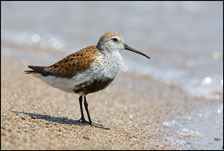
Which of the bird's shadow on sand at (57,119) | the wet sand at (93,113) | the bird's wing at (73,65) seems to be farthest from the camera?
the bird's shadow on sand at (57,119)

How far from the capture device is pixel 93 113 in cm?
898

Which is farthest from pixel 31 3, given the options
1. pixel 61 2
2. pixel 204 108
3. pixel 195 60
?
pixel 204 108

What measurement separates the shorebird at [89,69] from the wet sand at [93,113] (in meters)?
0.75

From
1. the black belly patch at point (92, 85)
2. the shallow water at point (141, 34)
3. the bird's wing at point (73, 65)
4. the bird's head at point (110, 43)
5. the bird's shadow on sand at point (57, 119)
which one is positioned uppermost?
the shallow water at point (141, 34)

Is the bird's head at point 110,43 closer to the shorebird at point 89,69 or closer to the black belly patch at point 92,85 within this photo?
the shorebird at point 89,69

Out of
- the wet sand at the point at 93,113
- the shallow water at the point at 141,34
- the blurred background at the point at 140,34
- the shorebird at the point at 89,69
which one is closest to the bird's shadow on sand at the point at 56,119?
the wet sand at the point at 93,113

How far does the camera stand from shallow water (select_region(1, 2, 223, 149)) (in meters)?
12.7

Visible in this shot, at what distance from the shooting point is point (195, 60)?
44.6 ft

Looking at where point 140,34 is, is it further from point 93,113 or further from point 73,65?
point 73,65

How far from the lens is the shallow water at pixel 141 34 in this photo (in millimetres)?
12703

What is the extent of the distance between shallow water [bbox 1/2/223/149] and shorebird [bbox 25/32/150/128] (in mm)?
2965

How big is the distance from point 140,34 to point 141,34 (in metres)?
0.04

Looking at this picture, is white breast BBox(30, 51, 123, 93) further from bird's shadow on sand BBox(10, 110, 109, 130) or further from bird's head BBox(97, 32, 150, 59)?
bird's shadow on sand BBox(10, 110, 109, 130)

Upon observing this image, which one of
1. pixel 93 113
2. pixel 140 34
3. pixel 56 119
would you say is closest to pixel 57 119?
pixel 56 119
